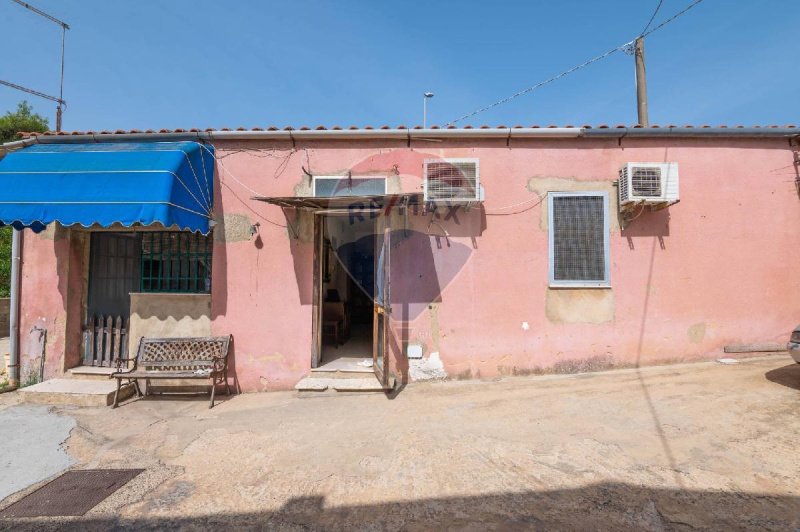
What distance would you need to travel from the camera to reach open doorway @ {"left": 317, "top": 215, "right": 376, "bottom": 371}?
753cm

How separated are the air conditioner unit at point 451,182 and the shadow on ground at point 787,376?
500 centimetres

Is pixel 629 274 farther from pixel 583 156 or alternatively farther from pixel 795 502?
pixel 795 502

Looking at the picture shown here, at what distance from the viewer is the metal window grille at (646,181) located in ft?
20.1

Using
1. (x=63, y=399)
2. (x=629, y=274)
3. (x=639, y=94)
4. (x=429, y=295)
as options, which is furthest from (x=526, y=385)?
(x=639, y=94)

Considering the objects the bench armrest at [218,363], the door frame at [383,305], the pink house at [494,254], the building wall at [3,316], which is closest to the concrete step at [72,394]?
the pink house at [494,254]

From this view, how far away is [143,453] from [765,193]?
403 inches

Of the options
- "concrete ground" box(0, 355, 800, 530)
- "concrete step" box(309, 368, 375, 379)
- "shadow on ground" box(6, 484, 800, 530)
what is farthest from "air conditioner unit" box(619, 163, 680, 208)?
"concrete step" box(309, 368, 375, 379)

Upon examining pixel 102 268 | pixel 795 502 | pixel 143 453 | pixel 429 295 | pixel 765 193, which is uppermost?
pixel 765 193

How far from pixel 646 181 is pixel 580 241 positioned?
4.46 ft

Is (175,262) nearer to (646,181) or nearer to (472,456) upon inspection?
(472,456)

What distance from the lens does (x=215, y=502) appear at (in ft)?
10.7

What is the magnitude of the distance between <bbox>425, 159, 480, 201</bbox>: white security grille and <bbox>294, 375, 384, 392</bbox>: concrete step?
3.22m

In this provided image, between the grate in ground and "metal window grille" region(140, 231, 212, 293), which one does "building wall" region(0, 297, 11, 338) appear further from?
the grate in ground

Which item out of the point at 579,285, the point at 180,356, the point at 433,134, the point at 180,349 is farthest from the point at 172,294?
the point at 579,285
